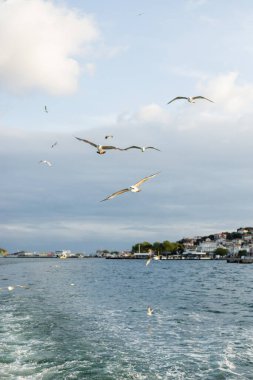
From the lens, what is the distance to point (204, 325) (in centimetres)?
3566

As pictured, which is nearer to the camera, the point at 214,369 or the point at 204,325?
the point at 214,369

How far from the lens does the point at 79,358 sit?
25.5 m

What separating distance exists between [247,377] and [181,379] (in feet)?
9.94

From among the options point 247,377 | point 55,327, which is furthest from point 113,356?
point 55,327

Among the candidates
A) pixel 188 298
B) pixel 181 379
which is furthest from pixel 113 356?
pixel 188 298

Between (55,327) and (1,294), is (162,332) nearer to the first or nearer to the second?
(55,327)

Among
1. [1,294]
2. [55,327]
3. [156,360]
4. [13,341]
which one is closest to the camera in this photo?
[156,360]

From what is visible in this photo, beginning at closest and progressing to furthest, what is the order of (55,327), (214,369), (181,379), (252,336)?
(181,379), (214,369), (252,336), (55,327)

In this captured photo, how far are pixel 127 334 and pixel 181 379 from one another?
10414mm

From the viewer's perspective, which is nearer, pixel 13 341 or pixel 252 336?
pixel 13 341

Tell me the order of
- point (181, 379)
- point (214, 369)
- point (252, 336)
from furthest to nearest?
point (252, 336)
point (214, 369)
point (181, 379)

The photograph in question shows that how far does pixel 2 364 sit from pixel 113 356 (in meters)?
5.71

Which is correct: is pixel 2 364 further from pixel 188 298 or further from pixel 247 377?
pixel 188 298

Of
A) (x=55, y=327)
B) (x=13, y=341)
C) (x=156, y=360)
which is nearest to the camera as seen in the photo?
(x=156, y=360)
